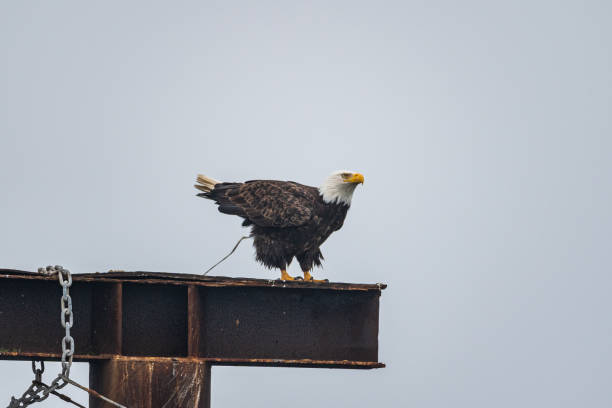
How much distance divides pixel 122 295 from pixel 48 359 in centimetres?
78

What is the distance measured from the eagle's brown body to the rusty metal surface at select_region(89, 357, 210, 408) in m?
5.30

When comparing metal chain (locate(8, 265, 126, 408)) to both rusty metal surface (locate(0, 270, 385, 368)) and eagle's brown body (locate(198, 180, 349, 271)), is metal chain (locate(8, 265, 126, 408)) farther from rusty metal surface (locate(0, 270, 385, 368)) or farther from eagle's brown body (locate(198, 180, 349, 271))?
eagle's brown body (locate(198, 180, 349, 271))

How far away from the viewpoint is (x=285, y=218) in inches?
609

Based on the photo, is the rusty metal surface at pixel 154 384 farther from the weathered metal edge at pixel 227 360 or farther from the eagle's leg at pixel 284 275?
the eagle's leg at pixel 284 275

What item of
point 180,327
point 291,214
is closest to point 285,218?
point 291,214

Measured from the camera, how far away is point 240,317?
36.8 ft

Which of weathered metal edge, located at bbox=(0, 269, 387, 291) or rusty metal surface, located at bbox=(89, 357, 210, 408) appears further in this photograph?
weathered metal edge, located at bbox=(0, 269, 387, 291)

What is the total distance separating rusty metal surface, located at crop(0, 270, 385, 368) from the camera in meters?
10.5

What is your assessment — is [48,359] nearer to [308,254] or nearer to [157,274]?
[157,274]

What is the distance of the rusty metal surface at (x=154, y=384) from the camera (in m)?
10.0

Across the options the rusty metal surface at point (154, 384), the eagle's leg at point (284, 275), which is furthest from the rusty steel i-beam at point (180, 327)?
the eagle's leg at point (284, 275)

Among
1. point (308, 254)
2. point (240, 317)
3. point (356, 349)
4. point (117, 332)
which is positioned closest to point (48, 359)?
point (117, 332)

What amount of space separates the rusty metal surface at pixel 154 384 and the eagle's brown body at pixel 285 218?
530 cm

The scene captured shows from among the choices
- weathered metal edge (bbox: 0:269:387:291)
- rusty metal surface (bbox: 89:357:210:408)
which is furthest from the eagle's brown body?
rusty metal surface (bbox: 89:357:210:408)
